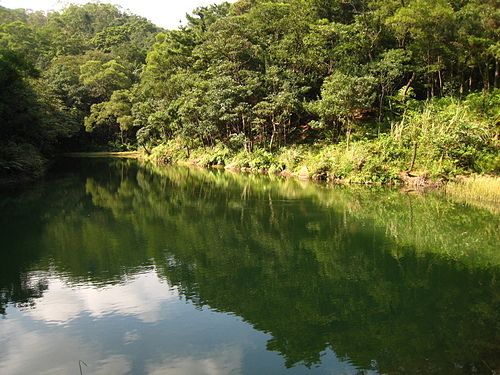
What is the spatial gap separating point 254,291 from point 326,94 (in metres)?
18.9

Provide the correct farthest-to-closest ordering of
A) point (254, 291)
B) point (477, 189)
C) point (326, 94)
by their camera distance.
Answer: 1. point (326, 94)
2. point (477, 189)
3. point (254, 291)

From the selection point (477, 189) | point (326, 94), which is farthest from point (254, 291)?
point (326, 94)

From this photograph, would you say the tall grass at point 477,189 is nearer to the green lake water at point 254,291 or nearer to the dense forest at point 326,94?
the dense forest at point 326,94

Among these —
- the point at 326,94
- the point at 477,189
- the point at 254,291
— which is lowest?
the point at 254,291

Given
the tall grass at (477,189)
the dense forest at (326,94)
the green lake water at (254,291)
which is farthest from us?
the dense forest at (326,94)

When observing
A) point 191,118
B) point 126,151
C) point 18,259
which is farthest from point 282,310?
point 126,151

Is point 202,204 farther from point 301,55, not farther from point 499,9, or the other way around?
point 499,9

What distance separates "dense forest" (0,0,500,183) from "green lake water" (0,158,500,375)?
21.2 feet

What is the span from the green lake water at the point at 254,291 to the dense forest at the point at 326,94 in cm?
647

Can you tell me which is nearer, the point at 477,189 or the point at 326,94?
the point at 477,189

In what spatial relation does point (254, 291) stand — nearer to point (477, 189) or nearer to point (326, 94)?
point (477, 189)

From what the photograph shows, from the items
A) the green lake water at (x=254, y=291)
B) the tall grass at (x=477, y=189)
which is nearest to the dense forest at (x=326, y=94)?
the tall grass at (x=477, y=189)

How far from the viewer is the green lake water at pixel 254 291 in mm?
5355

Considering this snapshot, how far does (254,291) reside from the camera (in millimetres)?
7445
